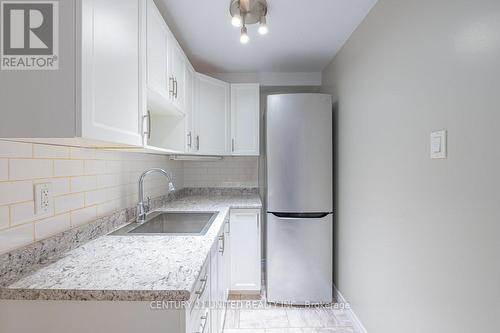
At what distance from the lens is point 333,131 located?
→ 264cm

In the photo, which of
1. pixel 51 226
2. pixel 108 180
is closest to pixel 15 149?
pixel 51 226

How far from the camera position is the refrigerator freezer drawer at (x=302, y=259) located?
241 cm

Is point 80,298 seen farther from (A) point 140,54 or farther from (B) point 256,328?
(B) point 256,328

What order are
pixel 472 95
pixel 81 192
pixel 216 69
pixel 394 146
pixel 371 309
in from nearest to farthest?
pixel 472 95
pixel 81 192
pixel 394 146
pixel 371 309
pixel 216 69

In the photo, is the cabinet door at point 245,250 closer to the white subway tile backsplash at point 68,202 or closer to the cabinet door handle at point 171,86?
the cabinet door handle at point 171,86

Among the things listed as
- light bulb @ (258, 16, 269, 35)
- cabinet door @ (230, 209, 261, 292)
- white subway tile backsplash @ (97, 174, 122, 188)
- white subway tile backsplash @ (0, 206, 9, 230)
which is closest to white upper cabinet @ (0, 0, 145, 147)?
white subway tile backsplash @ (0, 206, 9, 230)

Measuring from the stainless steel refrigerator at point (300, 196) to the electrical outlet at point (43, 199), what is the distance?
5.43 ft

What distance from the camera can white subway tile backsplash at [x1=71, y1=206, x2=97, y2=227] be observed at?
1.27 meters

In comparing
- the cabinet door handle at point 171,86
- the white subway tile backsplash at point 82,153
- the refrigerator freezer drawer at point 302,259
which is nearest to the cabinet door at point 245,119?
the refrigerator freezer drawer at point 302,259

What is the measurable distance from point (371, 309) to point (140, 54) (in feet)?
6.82

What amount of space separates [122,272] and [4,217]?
42 centimetres

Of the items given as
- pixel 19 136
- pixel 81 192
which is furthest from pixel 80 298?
pixel 81 192

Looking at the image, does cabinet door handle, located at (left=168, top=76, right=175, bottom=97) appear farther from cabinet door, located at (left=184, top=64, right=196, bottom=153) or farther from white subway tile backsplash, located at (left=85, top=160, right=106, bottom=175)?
white subway tile backsplash, located at (left=85, top=160, right=106, bottom=175)

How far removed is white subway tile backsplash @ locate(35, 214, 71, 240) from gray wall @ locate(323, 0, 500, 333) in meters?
1.62
